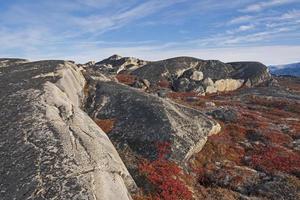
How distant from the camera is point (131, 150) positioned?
36.2 m

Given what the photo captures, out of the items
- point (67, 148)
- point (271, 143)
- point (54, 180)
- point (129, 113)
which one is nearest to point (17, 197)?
point (54, 180)

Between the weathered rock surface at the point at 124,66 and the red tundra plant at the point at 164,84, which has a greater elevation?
the weathered rock surface at the point at 124,66

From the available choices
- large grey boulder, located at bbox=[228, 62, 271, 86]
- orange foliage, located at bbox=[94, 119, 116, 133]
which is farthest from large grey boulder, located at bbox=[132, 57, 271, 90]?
orange foliage, located at bbox=[94, 119, 116, 133]

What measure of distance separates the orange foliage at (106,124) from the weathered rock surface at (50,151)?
5.10 meters

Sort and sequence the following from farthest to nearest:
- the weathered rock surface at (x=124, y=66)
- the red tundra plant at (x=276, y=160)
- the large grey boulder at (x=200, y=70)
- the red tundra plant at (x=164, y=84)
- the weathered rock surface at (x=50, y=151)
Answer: the weathered rock surface at (x=124, y=66), the large grey boulder at (x=200, y=70), the red tundra plant at (x=164, y=84), the red tundra plant at (x=276, y=160), the weathered rock surface at (x=50, y=151)

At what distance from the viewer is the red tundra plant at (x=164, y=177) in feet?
97.3

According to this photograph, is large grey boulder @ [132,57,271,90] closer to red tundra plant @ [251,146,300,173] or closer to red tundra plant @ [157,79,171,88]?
red tundra plant @ [157,79,171,88]

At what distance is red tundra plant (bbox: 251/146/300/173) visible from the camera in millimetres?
37844

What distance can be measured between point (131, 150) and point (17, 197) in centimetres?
1559

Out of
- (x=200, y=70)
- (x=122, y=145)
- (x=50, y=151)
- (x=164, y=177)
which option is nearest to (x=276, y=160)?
(x=164, y=177)

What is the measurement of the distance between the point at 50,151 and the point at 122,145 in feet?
39.7

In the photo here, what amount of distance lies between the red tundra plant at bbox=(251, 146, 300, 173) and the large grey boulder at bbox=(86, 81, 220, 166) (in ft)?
18.4

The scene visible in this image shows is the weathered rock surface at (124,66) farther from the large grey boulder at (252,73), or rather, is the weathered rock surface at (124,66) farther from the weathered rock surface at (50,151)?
the weathered rock surface at (50,151)

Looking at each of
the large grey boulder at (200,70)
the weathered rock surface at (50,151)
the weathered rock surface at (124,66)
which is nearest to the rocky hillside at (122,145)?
the weathered rock surface at (50,151)
